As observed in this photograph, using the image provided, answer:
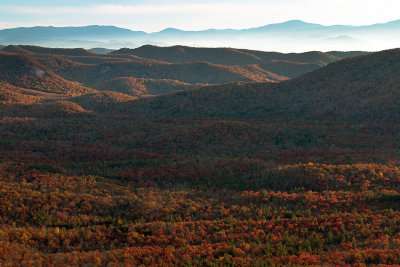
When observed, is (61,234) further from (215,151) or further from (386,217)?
(215,151)

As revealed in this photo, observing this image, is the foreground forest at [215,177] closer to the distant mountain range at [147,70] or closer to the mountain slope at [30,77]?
the mountain slope at [30,77]

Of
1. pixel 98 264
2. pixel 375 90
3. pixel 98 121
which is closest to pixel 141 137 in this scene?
pixel 98 121

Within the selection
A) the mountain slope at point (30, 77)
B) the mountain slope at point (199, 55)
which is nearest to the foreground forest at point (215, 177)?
the mountain slope at point (30, 77)

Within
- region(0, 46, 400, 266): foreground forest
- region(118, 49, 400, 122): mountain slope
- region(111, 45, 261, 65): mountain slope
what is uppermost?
region(111, 45, 261, 65): mountain slope

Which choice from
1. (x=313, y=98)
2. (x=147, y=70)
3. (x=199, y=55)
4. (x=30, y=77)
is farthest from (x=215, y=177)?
(x=199, y=55)

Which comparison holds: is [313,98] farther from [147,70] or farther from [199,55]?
[199,55]

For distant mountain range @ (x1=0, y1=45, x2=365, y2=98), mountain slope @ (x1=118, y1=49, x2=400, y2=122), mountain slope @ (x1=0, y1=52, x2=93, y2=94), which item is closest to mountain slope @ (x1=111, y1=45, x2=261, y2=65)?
distant mountain range @ (x1=0, y1=45, x2=365, y2=98)

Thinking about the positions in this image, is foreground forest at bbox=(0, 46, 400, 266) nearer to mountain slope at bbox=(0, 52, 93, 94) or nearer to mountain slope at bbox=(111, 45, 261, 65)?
mountain slope at bbox=(0, 52, 93, 94)

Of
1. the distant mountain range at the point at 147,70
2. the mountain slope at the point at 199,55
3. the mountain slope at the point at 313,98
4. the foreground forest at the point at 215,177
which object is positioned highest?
the mountain slope at the point at 199,55
